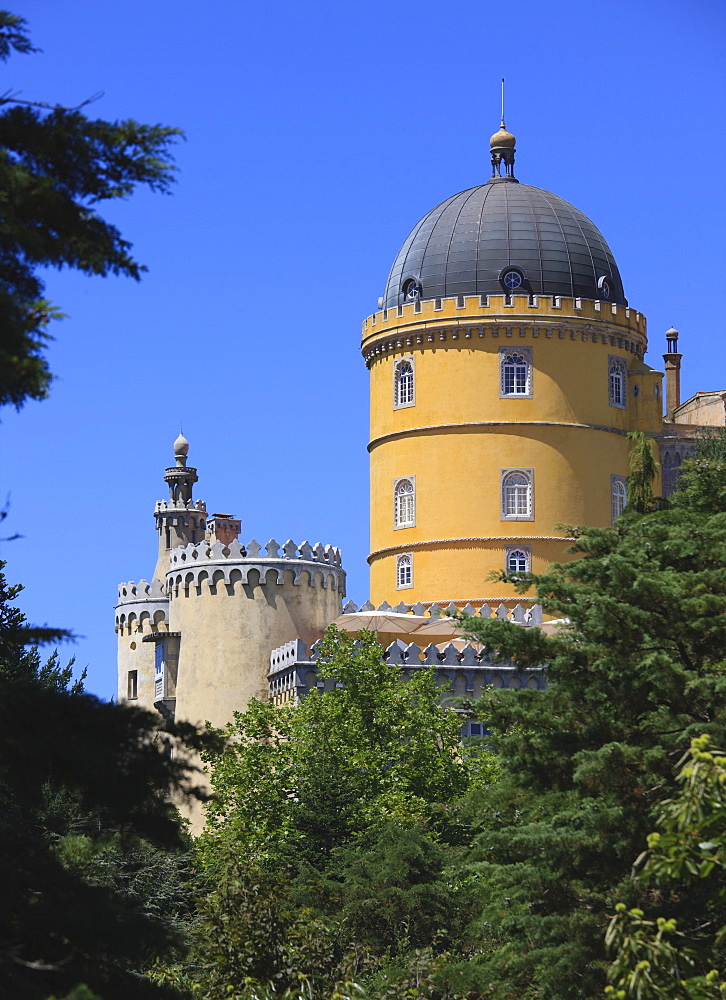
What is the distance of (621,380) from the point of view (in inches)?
2680

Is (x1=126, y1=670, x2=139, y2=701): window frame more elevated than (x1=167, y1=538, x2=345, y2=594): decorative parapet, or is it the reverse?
(x1=167, y1=538, x2=345, y2=594): decorative parapet

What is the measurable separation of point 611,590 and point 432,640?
1276 inches

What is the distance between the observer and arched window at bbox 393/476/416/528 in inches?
2616

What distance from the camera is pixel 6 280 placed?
1553 centimetres

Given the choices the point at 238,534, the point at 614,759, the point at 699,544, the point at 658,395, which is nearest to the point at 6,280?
the point at 614,759

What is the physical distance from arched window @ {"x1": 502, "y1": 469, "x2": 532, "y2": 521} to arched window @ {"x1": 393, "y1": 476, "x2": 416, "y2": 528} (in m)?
3.21

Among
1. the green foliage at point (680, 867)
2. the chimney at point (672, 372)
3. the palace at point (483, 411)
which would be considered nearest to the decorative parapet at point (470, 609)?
the palace at point (483, 411)

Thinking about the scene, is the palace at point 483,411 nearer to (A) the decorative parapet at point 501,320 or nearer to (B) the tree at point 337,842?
(A) the decorative parapet at point 501,320

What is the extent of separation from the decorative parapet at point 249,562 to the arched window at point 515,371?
9.86 metres

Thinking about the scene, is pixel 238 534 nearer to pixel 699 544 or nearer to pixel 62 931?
pixel 699 544

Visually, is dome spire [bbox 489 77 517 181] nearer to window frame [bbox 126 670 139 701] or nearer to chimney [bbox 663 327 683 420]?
chimney [bbox 663 327 683 420]

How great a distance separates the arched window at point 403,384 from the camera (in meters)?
67.0

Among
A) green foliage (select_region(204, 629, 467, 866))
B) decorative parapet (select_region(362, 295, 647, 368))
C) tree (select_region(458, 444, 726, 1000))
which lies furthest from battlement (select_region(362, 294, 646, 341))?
tree (select_region(458, 444, 726, 1000))

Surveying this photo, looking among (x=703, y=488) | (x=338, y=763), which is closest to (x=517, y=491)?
(x=338, y=763)
